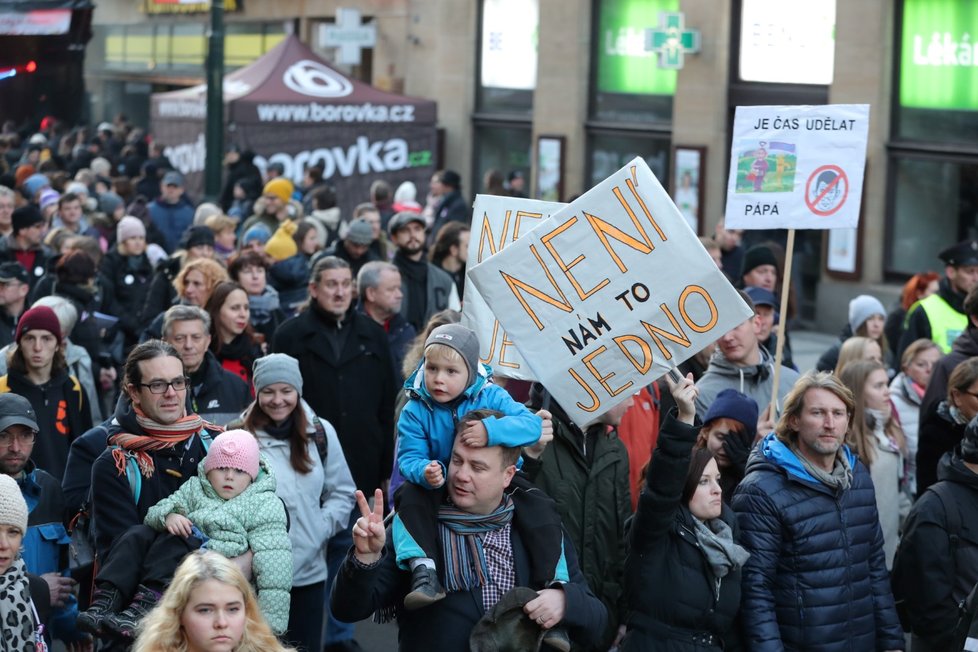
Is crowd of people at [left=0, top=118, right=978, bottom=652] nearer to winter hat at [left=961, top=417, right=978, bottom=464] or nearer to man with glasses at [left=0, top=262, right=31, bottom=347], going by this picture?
winter hat at [left=961, top=417, right=978, bottom=464]

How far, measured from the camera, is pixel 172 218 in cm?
1628

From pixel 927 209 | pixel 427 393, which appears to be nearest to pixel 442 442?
pixel 427 393

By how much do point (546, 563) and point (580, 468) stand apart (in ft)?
3.43

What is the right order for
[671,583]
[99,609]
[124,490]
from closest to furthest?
1. [99,609]
2. [671,583]
3. [124,490]

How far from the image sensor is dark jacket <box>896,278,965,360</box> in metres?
9.42

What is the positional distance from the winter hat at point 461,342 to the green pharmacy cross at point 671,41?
1474 cm

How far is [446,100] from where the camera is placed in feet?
79.6

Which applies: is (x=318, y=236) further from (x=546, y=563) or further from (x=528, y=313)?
(x=546, y=563)

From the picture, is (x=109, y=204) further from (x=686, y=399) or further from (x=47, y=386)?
(x=686, y=399)

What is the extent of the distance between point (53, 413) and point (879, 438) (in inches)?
152

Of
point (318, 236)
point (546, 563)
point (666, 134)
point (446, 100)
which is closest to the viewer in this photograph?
point (546, 563)

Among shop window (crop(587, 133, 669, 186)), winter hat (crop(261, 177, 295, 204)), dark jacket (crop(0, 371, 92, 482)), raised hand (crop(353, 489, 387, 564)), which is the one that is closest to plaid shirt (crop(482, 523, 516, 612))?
raised hand (crop(353, 489, 387, 564))

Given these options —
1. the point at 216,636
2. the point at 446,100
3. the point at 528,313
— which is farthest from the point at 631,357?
the point at 446,100

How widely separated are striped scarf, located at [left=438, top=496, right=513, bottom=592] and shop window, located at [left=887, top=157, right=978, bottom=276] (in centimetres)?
1309
